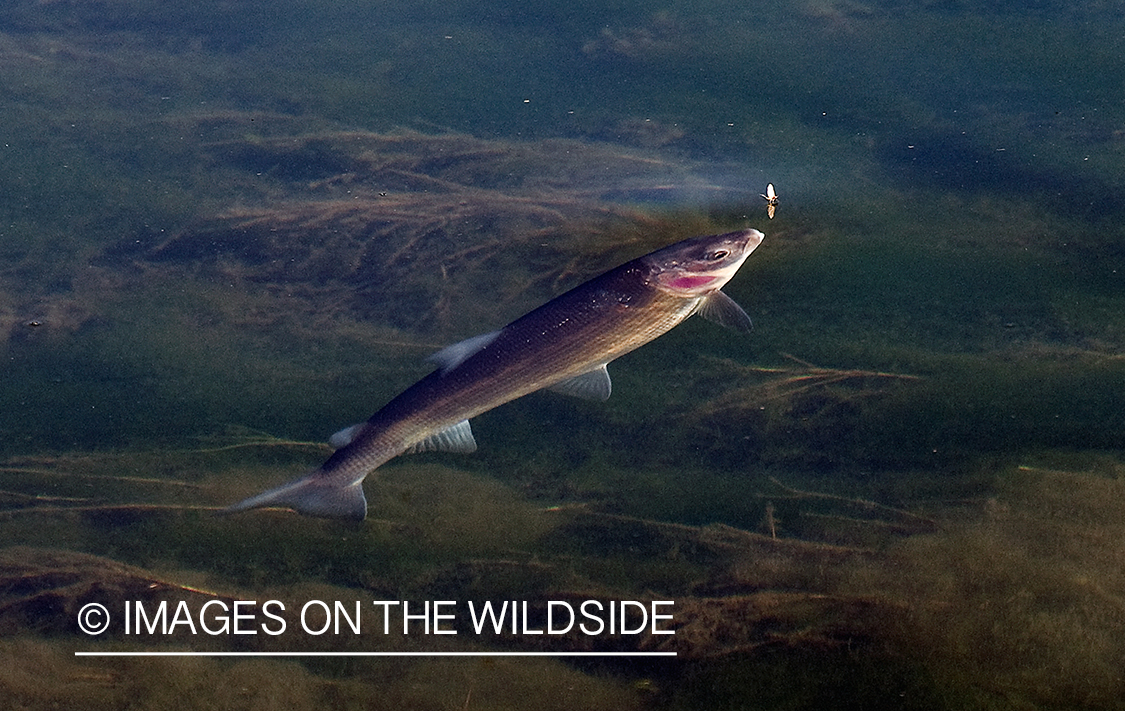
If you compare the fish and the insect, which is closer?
the fish

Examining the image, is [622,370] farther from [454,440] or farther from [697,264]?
[454,440]

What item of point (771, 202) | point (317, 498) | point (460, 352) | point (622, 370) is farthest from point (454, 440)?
point (771, 202)

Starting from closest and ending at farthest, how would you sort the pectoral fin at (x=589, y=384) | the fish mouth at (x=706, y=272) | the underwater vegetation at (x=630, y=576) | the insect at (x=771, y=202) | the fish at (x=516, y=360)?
the underwater vegetation at (x=630, y=576) → the fish at (x=516, y=360) → the fish mouth at (x=706, y=272) → the pectoral fin at (x=589, y=384) → the insect at (x=771, y=202)

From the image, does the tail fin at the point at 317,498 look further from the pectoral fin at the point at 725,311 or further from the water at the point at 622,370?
the pectoral fin at the point at 725,311

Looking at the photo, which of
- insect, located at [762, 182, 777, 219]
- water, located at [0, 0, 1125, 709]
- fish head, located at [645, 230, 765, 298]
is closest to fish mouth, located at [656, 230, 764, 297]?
fish head, located at [645, 230, 765, 298]

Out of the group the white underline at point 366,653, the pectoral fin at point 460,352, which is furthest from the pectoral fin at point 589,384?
the white underline at point 366,653

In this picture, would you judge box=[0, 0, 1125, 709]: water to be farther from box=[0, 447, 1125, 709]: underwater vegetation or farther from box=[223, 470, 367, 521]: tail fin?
box=[223, 470, 367, 521]: tail fin
